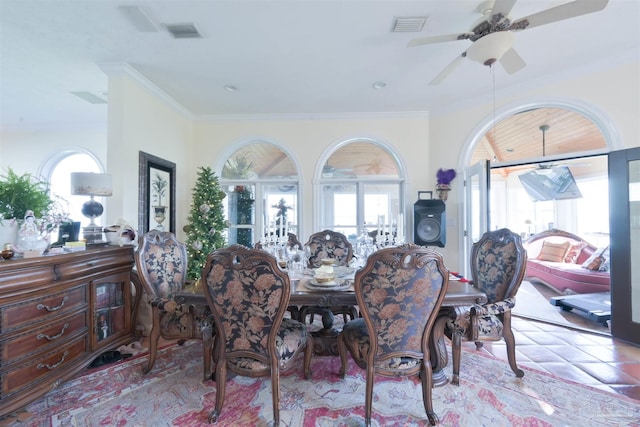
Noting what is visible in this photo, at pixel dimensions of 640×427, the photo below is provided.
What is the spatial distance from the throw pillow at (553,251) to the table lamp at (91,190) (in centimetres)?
724

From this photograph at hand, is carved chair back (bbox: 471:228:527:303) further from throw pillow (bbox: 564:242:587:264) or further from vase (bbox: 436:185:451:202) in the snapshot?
throw pillow (bbox: 564:242:587:264)

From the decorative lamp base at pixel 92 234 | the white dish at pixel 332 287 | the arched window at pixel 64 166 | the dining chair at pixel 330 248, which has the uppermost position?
the arched window at pixel 64 166

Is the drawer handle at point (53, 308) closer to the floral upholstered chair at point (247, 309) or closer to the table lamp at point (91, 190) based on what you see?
the table lamp at point (91, 190)

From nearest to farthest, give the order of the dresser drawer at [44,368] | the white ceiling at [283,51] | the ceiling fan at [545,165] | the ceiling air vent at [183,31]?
the dresser drawer at [44,368] → the white ceiling at [283,51] → the ceiling air vent at [183,31] → the ceiling fan at [545,165]

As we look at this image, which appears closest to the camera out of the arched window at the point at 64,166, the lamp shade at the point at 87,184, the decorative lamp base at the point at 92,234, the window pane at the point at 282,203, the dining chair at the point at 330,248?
the lamp shade at the point at 87,184

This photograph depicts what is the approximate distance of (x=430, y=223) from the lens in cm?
408

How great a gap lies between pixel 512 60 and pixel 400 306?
238 cm

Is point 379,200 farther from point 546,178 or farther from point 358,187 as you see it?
point 546,178

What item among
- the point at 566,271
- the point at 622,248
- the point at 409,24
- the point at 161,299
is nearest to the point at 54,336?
the point at 161,299

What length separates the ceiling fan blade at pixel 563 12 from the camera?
5.55ft

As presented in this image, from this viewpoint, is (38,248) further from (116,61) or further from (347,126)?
(347,126)

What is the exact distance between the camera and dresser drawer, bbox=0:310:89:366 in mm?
1690

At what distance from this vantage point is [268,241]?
252cm

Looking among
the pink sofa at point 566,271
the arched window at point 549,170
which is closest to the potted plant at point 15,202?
the arched window at point 549,170
